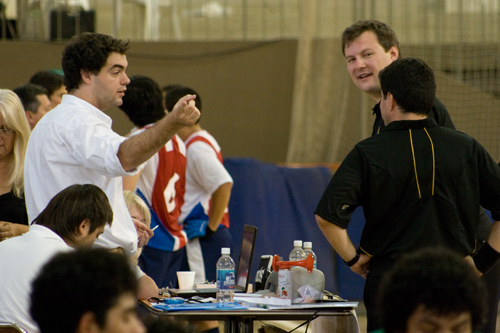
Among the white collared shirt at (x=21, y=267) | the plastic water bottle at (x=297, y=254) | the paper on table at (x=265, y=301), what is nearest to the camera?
the white collared shirt at (x=21, y=267)

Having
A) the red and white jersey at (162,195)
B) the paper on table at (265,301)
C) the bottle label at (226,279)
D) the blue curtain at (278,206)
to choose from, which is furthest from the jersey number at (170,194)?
the blue curtain at (278,206)

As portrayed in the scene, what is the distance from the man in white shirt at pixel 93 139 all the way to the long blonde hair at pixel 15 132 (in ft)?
1.77

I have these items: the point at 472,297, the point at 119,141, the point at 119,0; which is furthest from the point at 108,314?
the point at 119,0

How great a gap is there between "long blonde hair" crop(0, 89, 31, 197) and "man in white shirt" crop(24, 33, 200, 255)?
1.77 feet

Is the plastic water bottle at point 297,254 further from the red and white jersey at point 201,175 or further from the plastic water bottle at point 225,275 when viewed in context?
the red and white jersey at point 201,175

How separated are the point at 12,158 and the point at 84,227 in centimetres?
124

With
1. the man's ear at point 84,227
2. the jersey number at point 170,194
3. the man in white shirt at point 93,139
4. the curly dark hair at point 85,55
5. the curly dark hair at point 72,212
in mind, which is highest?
the curly dark hair at point 85,55

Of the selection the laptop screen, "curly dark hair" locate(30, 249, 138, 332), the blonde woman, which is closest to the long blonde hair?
the blonde woman

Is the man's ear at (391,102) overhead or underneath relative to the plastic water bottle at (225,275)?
overhead

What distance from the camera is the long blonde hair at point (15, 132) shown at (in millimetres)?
3633

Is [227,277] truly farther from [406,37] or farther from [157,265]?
[406,37]

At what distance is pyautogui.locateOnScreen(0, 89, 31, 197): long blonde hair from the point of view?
3633 millimetres

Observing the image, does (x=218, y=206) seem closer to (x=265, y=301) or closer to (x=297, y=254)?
(x=297, y=254)

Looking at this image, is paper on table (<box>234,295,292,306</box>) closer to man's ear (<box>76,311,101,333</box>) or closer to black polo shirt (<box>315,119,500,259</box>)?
black polo shirt (<box>315,119,500,259</box>)
